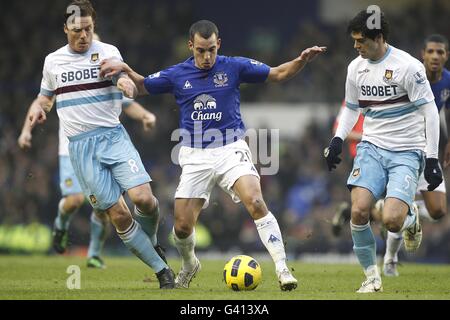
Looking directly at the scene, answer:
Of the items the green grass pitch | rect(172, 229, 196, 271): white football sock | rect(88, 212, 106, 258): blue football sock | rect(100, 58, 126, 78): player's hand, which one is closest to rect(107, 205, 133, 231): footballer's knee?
rect(172, 229, 196, 271): white football sock

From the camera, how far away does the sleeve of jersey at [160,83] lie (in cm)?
1010

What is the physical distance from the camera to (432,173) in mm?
9398

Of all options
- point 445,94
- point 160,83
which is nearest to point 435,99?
point 445,94

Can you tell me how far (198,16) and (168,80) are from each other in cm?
1582

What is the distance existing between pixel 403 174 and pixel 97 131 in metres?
3.13

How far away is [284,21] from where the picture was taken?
84.0 feet

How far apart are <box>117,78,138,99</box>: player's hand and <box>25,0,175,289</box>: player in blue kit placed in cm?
9

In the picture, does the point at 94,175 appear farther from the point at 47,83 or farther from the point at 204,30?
the point at 204,30

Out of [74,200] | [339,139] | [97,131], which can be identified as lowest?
[74,200]

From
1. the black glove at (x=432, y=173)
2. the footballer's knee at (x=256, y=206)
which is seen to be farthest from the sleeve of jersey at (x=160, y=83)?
the black glove at (x=432, y=173)

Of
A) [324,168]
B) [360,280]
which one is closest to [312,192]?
[324,168]

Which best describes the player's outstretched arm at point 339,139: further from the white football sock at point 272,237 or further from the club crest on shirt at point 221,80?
the club crest on shirt at point 221,80
